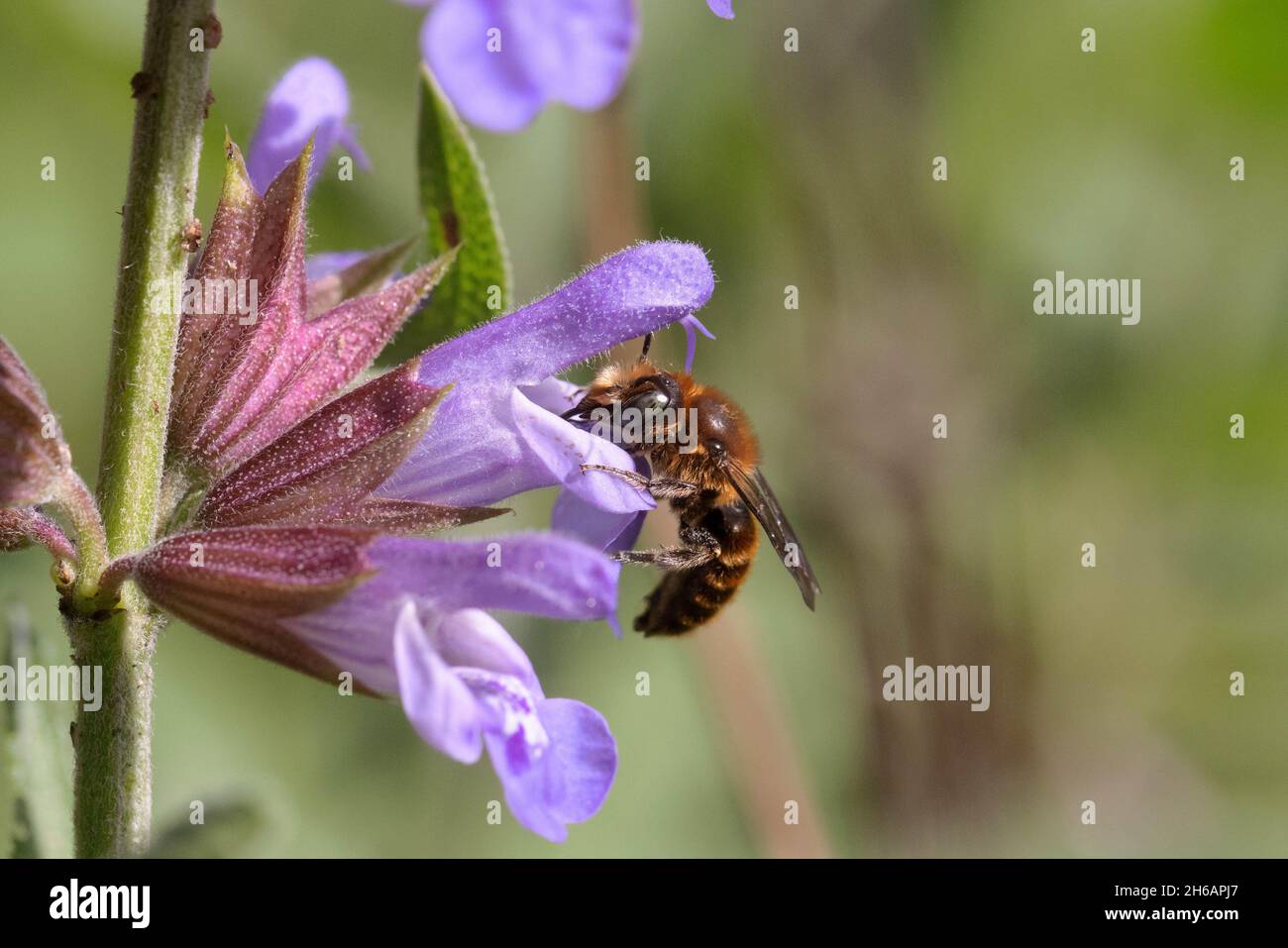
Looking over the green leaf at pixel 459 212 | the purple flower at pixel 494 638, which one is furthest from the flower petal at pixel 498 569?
the green leaf at pixel 459 212

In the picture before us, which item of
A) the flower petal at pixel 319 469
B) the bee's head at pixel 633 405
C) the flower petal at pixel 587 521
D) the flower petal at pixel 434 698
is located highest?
the bee's head at pixel 633 405

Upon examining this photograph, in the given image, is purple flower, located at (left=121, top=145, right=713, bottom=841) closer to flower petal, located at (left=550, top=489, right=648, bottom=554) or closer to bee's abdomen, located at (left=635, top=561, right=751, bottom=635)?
flower petal, located at (left=550, top=489, right=648, bottom=554)

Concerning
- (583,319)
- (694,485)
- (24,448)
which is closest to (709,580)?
(694,485)

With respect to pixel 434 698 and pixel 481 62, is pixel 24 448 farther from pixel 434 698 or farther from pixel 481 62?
pixel 481 62

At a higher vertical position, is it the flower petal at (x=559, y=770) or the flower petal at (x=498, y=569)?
the flower petal at (x=498, y=569)

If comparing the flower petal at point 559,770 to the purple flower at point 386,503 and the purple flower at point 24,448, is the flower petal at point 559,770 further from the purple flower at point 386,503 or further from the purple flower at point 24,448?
the purple flower at point 24,448

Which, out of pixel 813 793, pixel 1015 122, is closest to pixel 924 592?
pixel 813 793
